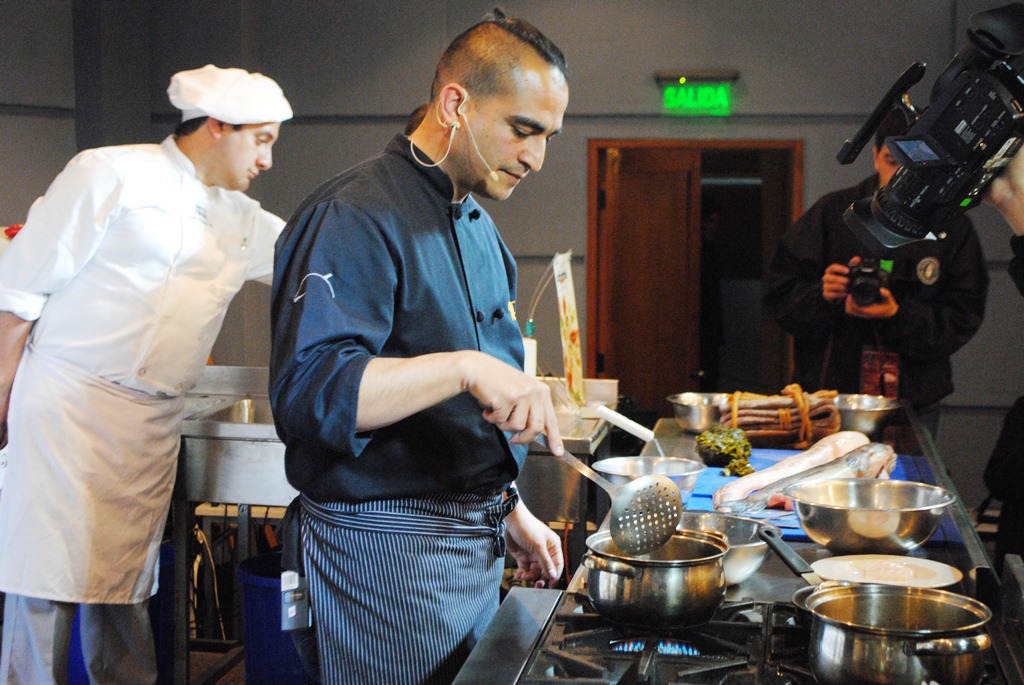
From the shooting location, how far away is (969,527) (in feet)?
5.48

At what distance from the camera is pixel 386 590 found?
4.72 feet

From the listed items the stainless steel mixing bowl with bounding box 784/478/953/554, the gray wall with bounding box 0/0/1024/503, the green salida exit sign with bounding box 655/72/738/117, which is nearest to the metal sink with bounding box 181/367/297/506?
the stainless steel mixing bowl with bounding box 784/478/953/554

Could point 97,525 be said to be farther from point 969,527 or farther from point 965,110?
point 965,110

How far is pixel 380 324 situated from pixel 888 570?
0.79 metres

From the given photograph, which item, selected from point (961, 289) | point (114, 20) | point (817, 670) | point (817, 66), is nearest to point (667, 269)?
point (817, 66)

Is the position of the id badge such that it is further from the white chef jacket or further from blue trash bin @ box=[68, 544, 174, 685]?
blue trash bin @ box=[68, 544, 174, 685]

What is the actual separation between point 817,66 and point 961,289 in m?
2.05

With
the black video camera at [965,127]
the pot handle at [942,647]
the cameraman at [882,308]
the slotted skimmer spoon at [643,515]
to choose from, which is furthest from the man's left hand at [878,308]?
the pot handle at [942,647]

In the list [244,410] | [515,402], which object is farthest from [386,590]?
[244,410]

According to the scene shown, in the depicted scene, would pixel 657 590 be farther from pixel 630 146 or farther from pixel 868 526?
pixel 630 146

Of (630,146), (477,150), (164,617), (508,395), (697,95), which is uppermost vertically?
(697,95)

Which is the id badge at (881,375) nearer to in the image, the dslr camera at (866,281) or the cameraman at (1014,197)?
the dslr camera at (866,281)

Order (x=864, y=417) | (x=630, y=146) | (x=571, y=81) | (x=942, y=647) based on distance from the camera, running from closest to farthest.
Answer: (x=942, y=647)
(x=864, y=417)
(x=571, y=81)
(x=630, y=146)

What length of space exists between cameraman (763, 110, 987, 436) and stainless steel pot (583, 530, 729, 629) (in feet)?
6.88
